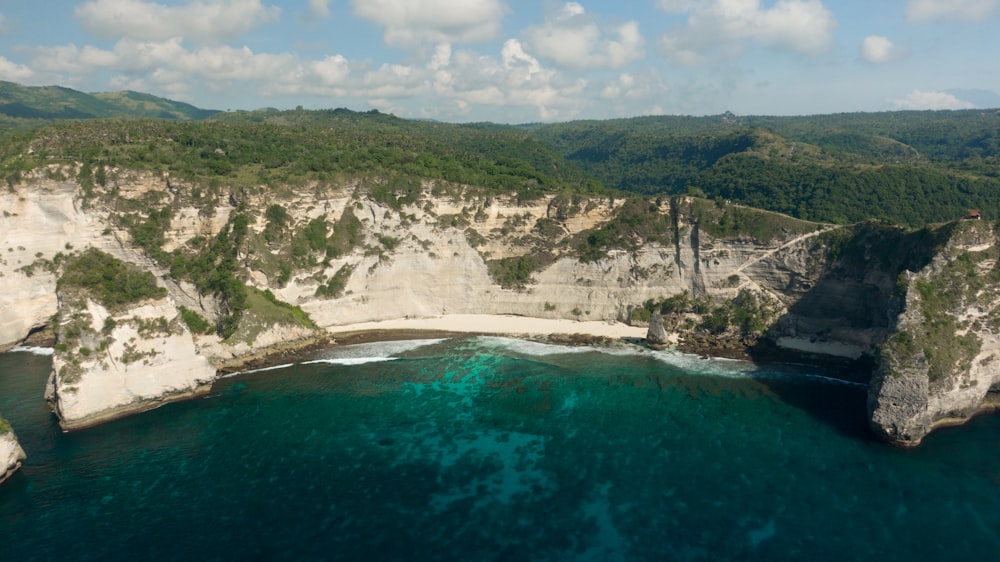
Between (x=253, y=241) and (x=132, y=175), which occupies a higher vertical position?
(x=132, y=175)

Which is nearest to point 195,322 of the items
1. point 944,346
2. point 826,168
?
point 944,346

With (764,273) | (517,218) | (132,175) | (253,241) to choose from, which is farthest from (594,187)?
(132,175)

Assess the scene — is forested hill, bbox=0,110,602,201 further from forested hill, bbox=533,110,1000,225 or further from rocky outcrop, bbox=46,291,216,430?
forested hill, bbox=533,110,1000,225

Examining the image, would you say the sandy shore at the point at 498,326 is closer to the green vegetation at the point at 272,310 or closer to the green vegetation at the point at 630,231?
the green vegetation at the point at 272,310

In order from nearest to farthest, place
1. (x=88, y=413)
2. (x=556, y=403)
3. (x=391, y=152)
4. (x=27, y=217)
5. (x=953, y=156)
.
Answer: (x=88, y=413) < (x=556, y=403) < (x=27, y=217) < (x=391, y=152) < (x=953, y=156)

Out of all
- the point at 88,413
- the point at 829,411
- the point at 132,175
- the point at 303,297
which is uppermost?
the point at 132,175

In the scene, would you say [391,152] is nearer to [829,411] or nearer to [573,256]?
[573,256]

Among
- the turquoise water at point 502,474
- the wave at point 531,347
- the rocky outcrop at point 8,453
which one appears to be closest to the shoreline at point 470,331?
the wave at point 531,347

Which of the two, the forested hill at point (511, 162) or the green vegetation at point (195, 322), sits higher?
the forested hill at point (511, 162)
